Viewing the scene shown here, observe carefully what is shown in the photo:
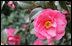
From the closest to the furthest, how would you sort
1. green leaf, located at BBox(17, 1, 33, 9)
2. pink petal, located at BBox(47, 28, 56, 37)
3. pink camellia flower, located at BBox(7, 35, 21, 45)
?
pink petal, located at BBox(47, 28, 56, 37) < green leaf, located at BBox(17, 1, 33, 9) < pink camellia flower, located at BBox(7, 35, 21, 45)

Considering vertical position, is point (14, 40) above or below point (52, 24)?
below

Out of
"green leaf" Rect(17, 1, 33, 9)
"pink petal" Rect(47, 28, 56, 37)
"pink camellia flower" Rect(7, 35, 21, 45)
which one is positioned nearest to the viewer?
"pink petal" Rect(47, 28, 56, 37)

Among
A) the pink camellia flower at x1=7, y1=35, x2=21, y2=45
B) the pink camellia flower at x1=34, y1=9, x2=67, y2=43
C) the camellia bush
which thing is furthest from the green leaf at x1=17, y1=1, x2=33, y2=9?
the pink camellia flower at x1=7, y1=35, x2=21, y2=45

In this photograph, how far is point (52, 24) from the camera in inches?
43.3

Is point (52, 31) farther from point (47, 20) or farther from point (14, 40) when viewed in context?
point (14, 40)

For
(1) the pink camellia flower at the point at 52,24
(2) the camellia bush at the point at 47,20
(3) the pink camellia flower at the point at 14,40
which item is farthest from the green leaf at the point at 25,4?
(3) the pink camellia flower at the point at 14,40

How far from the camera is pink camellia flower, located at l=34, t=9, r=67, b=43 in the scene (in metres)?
1.06

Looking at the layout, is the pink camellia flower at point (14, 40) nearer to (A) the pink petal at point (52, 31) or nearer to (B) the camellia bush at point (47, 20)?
(B) the camellia bush at point (47, 20)

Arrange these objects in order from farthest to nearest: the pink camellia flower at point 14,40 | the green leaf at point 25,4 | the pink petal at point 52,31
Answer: the pink camellia flower at point 14,40
the green leaf at point 25,4
the pink petal at point 52,31

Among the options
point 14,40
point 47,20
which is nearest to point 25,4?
point 47,20

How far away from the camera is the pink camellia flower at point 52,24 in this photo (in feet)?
3.47

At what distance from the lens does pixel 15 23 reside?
8.48ft

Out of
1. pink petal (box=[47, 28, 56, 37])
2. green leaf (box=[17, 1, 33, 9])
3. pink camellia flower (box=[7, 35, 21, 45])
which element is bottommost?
pink camellia flower (box=[7, 35, 21, 45])

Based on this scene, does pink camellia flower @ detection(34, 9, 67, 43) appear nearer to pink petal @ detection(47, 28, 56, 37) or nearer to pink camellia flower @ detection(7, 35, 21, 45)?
pink petal @ detection(47, 28, 56, 37)
